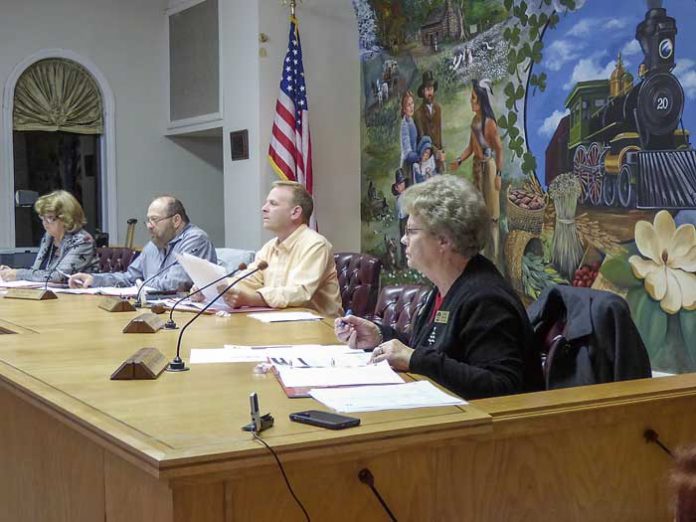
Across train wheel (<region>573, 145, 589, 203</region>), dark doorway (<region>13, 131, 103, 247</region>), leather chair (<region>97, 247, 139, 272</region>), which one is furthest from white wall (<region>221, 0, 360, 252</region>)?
train wheel (<region>573, 145, 589, 203</region>)

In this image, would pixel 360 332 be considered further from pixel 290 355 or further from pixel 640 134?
pixel 640 134

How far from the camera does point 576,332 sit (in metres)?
2.24

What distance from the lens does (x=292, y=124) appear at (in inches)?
274

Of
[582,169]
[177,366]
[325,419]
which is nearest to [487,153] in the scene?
[582,169]

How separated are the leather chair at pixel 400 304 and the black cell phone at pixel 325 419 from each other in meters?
1.70

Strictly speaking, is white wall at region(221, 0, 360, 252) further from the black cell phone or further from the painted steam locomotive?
the black cell phone

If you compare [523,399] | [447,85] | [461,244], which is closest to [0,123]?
[447,85]

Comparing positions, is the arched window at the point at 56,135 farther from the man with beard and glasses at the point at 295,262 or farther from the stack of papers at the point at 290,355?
the stack of papers at the point at 290,355

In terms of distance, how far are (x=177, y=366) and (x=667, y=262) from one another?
10.1 ft

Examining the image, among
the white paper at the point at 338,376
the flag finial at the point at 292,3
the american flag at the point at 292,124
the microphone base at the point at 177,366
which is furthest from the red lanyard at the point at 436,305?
the flag finial at the point at 292,3

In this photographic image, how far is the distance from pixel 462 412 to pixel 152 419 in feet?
2.02

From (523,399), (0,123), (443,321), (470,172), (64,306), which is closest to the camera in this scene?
(523,399)

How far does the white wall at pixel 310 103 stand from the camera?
7.18 meters

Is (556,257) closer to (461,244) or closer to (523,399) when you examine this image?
(461,244)
